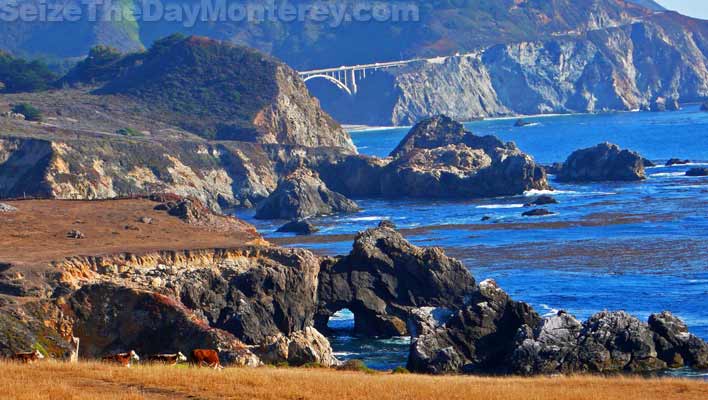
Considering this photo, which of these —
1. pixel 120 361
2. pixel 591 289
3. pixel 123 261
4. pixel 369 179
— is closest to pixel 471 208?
pixel 369 179

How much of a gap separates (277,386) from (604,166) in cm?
9780

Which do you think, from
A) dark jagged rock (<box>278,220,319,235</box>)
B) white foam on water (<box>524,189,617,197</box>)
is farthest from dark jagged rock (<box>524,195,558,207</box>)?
dark jagged rock (<box>278,220,319,235</box>)

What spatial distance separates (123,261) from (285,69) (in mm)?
112502

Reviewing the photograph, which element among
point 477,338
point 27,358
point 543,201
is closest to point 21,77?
point 543,201

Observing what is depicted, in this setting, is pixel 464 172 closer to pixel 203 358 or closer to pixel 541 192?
pixel 541 192

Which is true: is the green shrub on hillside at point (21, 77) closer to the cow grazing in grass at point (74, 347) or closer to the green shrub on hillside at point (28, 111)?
the green shrub on hillside at point (28, 111)

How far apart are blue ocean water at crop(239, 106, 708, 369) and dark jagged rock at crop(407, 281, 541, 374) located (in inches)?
98.5

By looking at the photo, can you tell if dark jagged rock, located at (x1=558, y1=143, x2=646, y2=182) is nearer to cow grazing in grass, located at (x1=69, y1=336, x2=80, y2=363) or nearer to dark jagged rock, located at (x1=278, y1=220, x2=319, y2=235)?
dark jagged rock, located at (x1=278, y1=220, x2=319, y2=235)

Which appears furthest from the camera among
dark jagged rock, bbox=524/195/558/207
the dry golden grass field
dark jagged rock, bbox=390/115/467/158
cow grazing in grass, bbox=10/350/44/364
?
dark jagged rock, bbox=390/115/467/158

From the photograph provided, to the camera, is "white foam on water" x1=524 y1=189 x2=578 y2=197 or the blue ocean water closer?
the blue ocean water

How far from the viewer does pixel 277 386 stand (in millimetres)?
31641

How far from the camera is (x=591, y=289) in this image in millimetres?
62844

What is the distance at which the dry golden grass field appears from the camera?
100 ft

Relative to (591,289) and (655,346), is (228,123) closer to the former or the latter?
(591,289)
